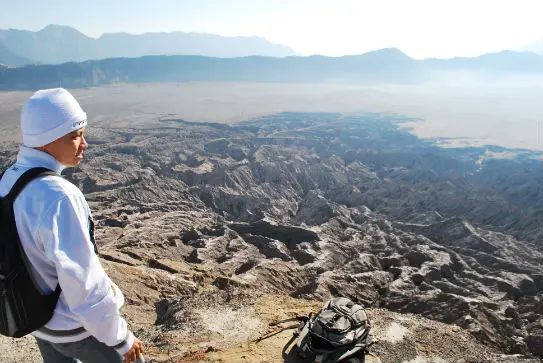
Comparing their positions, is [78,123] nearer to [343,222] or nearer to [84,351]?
[84,351]

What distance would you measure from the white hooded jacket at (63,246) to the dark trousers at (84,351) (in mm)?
279

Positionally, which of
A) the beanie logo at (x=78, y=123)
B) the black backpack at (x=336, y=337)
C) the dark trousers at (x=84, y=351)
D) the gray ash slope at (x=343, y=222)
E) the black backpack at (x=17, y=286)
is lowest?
the gray ash slope at (x=343, y=222)

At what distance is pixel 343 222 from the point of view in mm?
33875

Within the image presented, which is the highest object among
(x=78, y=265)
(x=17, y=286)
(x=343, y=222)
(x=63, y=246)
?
(x=63, y=246)

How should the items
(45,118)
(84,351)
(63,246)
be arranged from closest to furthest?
(63,246)
(45,118)
(84,351)

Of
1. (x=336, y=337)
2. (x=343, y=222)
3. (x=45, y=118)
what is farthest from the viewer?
(x=343, y=222)

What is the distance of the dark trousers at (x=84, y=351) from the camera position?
8.07ft

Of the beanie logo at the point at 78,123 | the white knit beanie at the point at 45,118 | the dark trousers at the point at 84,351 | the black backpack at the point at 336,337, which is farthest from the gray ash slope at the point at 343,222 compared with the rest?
the white knit beanie at the point at 45,118

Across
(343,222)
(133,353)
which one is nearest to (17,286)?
(133,353)

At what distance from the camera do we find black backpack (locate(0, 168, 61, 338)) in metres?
2.11

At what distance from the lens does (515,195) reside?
4512 cm

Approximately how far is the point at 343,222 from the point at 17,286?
3263 cm

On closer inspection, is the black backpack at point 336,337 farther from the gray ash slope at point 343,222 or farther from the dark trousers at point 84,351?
the gray ash slope at point 343,222

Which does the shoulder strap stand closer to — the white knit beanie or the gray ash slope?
the white knit beanie
